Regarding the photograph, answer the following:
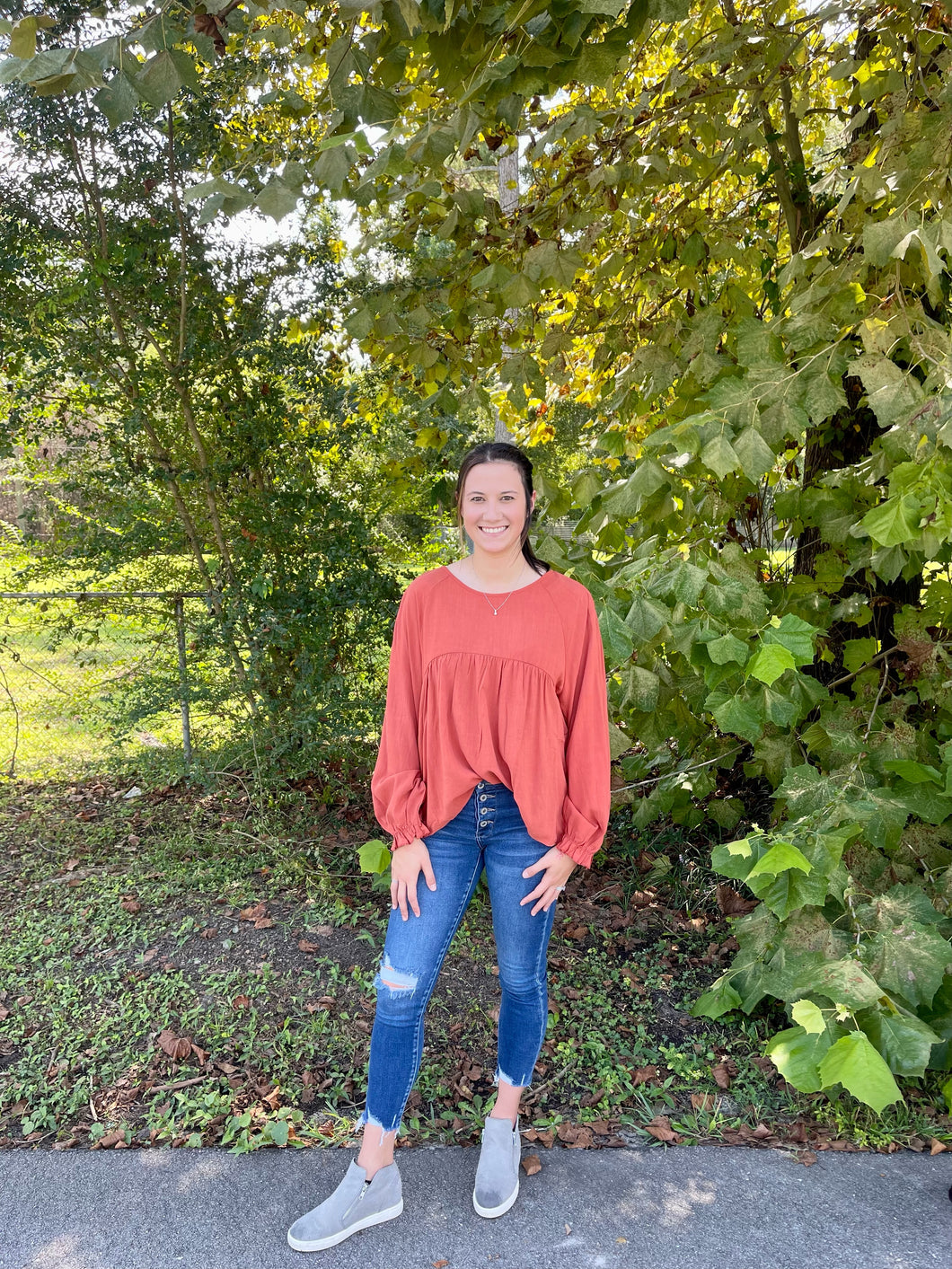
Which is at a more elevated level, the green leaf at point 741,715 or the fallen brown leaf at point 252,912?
Result: the green leaf at point 741,715

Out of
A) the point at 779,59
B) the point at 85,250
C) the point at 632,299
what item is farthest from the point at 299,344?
the point at 779,59

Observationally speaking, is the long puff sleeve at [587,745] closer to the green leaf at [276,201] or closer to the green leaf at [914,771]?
the green leaf at [914,771]

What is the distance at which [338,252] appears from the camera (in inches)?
159

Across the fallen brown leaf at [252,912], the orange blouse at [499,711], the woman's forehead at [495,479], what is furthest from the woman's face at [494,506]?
the fallen brown leaf at [252,912]

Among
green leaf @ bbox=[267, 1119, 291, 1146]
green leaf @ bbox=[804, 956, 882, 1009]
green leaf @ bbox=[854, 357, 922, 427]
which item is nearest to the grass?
green leaf @ bbox=[267, 1119, 291, 1146]

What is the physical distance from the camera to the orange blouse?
80.7 inches

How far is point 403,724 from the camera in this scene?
212cm

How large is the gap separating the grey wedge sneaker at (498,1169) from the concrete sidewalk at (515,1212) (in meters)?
0.04

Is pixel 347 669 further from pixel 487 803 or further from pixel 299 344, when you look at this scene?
pixel 487 803

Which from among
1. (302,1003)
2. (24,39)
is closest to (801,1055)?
(302,1003)

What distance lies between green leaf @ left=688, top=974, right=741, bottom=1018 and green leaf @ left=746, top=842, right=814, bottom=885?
0.92m

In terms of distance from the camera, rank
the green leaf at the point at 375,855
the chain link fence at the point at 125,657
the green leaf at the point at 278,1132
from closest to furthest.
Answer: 1. the green leaf at the point at 278,1132
2. the green leaf at the point at 375,855
3. the chain link fence at the point at 125,657

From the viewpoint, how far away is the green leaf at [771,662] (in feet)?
7.17

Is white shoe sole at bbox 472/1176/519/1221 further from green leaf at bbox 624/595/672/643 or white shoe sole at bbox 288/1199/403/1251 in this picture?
green leaf at bbox 624/595/672/643
